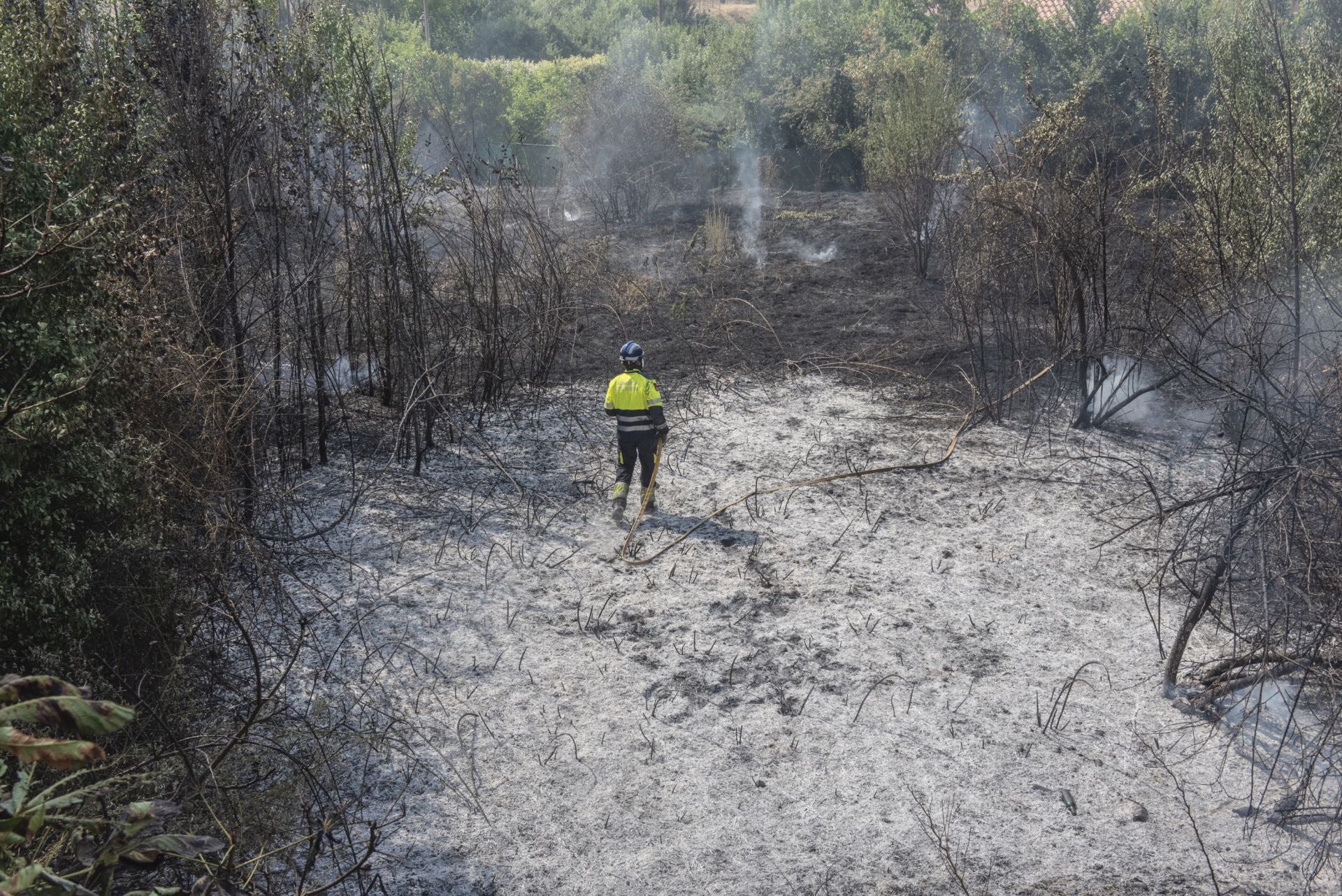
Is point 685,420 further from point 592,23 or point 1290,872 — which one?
point 592,23

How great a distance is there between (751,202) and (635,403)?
14.8 m

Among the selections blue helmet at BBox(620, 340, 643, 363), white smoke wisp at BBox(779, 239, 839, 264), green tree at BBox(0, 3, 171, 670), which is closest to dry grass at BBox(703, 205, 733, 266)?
white smoke wisp at BBox(779, 239, 839, 264)

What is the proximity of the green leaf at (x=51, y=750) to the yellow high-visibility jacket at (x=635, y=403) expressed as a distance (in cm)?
708

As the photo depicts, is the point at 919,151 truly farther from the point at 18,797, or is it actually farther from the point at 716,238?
the point at 18,797

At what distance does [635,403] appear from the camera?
8789 mm

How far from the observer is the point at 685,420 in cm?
1123

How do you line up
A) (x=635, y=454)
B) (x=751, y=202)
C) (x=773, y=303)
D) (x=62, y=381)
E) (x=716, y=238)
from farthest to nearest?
(x=751, y=202)
(x=716, y=238)
(x=773, y=303)
(x=635, y=454)
(x=62, y=381)

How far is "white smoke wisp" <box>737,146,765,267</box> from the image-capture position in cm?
1872

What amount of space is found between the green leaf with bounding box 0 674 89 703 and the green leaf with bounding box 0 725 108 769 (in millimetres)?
71

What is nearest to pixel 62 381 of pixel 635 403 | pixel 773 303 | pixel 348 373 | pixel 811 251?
pixel 635 403

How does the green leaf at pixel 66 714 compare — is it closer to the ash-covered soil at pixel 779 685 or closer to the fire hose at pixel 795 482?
the ash-covered soil at pixel 779 685

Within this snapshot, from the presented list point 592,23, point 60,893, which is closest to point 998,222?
point 60,893

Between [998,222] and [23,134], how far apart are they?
8.54 metres

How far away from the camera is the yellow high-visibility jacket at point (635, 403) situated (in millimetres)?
8797
